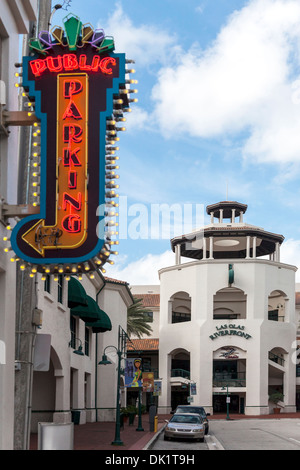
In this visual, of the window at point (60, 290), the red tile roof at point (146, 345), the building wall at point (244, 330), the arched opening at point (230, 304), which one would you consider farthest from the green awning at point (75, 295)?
the arched opening at point (230, 304)

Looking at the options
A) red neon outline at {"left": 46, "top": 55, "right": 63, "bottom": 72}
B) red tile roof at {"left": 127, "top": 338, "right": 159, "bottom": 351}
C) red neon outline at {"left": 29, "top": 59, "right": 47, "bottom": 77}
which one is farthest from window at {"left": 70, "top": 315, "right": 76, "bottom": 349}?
red tile roof at {"left": 127, "top": 338, "right": 159, "bottom": 351}

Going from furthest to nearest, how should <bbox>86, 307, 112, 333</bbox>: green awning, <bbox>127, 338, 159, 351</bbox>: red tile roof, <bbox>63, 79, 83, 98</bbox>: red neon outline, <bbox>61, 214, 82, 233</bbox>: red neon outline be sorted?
1. <bbox>127, 338, 159, 351</bbox>: red tile roof
2. <bbox>86, 307, 112, 333</bbox>: green awning
3. <bbox>63, 79, 83, 98</bbox>: red neon outline
4. <bbox>61, 214, 82, 233</bbox>: red neon outline

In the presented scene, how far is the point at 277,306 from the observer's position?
77375mm

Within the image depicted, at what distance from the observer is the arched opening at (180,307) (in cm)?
7869

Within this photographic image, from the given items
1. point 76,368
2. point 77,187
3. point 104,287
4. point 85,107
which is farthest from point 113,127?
point 104,287

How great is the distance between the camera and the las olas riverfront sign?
69.9 metres

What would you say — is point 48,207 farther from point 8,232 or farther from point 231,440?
point 231,440

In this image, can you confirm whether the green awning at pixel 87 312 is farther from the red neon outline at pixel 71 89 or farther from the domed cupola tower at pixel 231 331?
the domed cupola tower at pixel 231 331

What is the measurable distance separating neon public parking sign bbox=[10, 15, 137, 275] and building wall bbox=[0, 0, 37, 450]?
2.58 feet

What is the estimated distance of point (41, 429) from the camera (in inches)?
359

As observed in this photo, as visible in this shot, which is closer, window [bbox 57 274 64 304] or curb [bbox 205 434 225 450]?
curb [bbox 205 434 225 450]

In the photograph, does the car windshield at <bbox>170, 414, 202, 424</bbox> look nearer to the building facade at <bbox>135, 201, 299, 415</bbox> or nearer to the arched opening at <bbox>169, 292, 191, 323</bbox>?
the building facade at <bbox>135, 201, 299, 415</bbox>

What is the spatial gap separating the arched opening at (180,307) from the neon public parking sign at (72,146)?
65.4m
